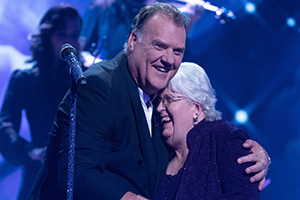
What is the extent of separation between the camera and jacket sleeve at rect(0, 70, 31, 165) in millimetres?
3539

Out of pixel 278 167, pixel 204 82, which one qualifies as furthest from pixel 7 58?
pixel 278 167

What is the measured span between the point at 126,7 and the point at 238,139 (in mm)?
2766

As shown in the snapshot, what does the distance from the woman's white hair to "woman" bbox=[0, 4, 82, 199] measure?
192 cm

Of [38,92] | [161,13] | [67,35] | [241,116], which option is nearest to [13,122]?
[38,92]

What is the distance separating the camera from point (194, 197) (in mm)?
1950

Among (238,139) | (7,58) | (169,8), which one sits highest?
(169,8)

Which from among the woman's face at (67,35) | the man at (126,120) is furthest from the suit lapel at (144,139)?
the woman's face at (67,35)

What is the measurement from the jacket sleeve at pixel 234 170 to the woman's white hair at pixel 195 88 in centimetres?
28

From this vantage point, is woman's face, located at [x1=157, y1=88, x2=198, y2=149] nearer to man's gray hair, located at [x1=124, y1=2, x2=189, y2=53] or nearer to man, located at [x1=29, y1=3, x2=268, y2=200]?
man, located at [x1=29, y1=3, x2=268, y2=200]

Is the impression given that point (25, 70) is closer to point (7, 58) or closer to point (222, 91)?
point (7, 58)

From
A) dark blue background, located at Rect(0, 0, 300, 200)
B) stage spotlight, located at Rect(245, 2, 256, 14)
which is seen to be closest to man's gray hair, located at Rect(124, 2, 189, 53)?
dark blue background, located at Rect(0, 0, 300, 200)

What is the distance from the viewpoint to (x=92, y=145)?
1.75 meters

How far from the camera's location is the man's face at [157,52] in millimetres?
2039

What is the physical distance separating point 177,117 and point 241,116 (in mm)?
3056
